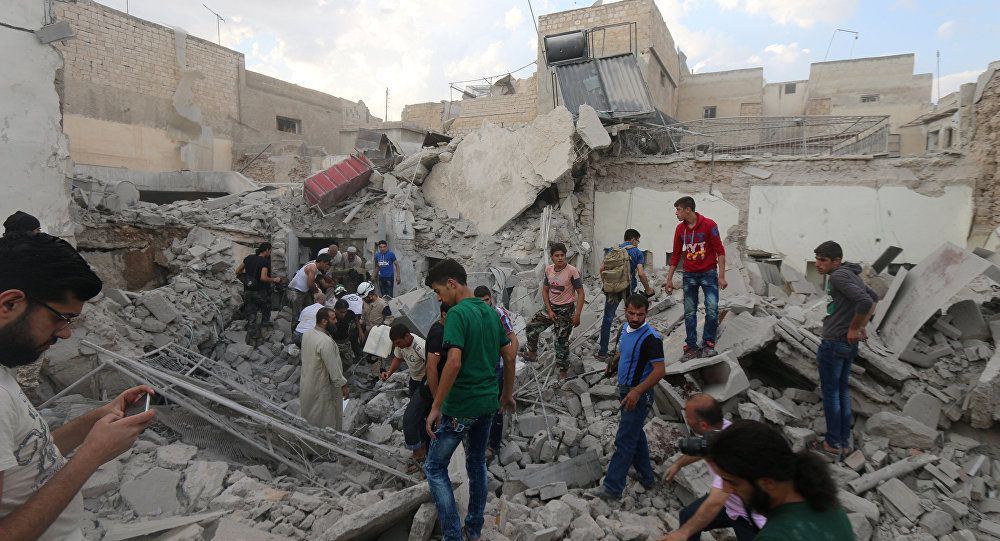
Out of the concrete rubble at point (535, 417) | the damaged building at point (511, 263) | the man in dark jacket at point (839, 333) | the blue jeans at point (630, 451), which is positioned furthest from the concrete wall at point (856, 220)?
the blue jeans at point (630, 451)

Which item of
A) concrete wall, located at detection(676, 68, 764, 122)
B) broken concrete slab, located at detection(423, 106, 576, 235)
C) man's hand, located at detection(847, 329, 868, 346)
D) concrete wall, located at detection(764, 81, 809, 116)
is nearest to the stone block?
broken concrete slab, located at detection(423, 106, 576, 235)

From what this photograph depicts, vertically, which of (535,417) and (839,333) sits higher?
(839,333)

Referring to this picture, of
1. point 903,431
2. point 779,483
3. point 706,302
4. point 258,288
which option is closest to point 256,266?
point 258,288

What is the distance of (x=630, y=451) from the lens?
149 inches

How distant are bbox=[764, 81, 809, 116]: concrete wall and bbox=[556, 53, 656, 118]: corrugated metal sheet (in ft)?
53.9

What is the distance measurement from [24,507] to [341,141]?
2224cm

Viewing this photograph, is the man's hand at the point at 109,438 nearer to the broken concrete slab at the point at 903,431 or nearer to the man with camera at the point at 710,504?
the man with camera at the point at 710,504

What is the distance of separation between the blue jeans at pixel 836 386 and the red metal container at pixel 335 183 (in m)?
9.63

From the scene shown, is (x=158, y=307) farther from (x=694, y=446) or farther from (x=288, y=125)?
(x=288, y=125)

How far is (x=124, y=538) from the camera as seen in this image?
8.71ft

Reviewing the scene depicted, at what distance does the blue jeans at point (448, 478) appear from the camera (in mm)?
2957

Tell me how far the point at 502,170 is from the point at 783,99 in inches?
842

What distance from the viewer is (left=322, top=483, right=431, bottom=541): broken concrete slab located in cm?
288

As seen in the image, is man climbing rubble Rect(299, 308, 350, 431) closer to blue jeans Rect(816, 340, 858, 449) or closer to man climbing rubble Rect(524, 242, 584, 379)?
man climbing rubble Rect(524, 242, 584, 379)
